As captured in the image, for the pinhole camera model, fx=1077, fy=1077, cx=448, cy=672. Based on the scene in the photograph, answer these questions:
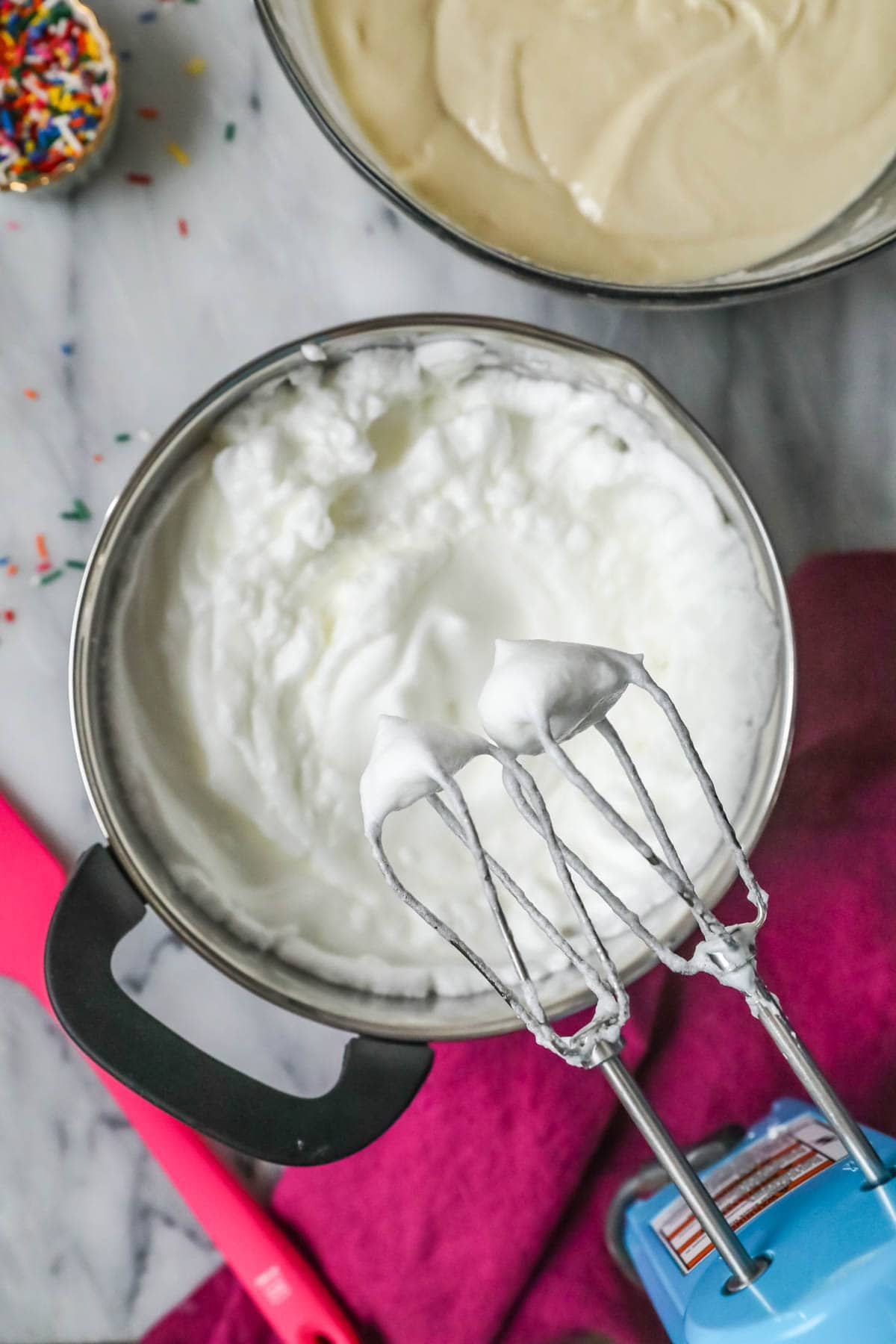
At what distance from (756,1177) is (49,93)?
2.46ft

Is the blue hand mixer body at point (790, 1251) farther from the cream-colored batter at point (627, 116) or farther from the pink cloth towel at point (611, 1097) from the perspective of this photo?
the cream-colored batter at point (627, 116)

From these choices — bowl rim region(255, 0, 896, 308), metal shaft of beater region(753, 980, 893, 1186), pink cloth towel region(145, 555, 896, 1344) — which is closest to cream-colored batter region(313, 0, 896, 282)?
bowl rim region(255, 0, 896, 308)

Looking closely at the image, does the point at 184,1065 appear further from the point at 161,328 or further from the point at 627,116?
the point at 627,116

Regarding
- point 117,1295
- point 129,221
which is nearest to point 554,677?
point 129,221

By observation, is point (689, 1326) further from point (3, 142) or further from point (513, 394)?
point (3, 142)

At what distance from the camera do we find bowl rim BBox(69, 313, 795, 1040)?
57 cm

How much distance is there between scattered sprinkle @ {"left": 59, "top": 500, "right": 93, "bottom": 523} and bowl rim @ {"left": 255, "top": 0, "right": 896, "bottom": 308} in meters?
0.27

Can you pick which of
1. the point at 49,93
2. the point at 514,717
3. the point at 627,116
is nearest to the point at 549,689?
the point at 514,717

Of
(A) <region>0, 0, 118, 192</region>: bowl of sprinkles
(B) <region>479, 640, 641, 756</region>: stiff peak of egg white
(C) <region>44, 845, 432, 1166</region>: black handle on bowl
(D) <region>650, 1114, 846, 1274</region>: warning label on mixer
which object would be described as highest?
(A) <region>0, 0, 118, 192</region>: bowl of sprinkles

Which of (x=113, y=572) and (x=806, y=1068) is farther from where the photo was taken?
(x=113, y=572)

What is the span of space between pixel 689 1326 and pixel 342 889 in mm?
292

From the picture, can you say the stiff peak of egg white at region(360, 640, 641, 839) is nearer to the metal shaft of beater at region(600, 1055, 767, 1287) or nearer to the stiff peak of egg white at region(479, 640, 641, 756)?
the stiff peak of egg white at region(479, 640, 641, 756)

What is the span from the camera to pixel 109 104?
64 cm

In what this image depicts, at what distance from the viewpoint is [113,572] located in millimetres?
583
